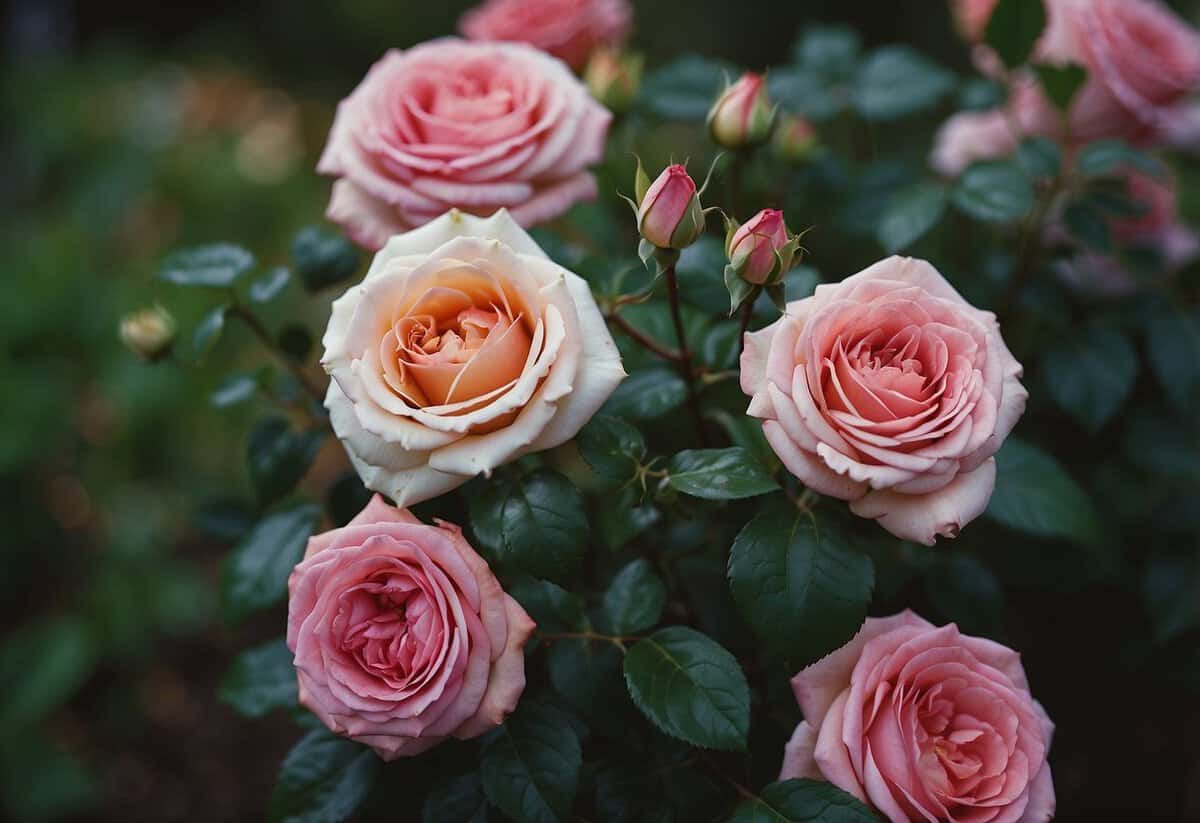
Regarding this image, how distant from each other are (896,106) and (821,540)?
614 millimetres

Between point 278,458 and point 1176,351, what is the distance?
2.76 ft

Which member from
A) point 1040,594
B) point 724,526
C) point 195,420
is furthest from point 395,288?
point 195,420

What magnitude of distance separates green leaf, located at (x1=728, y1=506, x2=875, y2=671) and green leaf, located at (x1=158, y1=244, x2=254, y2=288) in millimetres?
472

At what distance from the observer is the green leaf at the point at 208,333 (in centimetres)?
80

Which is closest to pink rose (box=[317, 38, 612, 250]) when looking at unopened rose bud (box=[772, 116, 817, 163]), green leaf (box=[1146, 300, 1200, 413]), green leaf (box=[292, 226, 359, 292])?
green leaf (box=[292, 226, 359, 292])

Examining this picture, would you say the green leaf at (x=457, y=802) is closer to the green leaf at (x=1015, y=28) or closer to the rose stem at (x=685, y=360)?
the rose stem at (x=685, y=360)

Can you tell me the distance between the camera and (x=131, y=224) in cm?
236

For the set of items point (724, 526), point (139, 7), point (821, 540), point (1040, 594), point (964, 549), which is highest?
point (821, 540)

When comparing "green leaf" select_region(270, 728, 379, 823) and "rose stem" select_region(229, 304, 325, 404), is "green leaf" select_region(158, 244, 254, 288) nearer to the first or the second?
"rose stem" select_region(229, 304, 325, 404)

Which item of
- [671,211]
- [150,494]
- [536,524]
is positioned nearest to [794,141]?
[671,211]

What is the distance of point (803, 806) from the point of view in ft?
2.02

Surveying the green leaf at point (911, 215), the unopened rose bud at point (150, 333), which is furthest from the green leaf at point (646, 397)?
the unopened rose bud at point (150, 333)

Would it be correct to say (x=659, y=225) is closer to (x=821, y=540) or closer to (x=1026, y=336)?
(x=821, y=540)

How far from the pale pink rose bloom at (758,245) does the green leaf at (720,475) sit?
112mm
